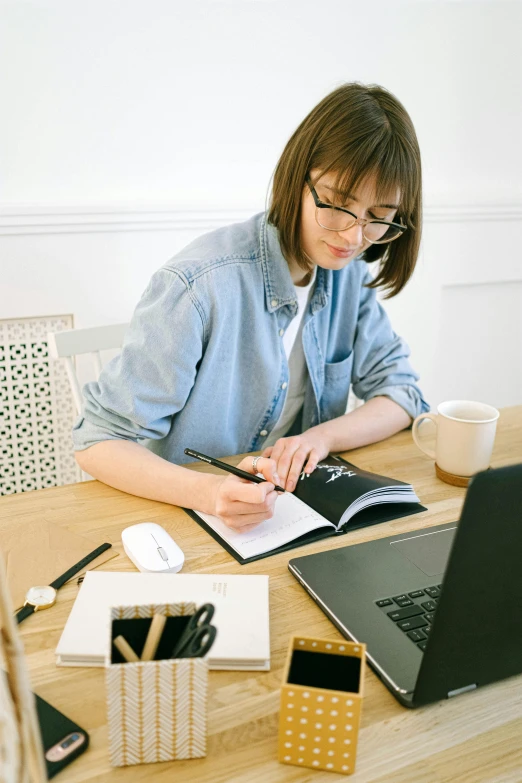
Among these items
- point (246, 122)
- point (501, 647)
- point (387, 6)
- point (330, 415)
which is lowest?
point (330, 415)

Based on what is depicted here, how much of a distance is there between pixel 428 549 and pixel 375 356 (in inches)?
26.1

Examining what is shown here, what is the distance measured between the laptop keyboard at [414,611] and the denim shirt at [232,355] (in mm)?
521

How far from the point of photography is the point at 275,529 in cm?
96

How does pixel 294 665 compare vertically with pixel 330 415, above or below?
above

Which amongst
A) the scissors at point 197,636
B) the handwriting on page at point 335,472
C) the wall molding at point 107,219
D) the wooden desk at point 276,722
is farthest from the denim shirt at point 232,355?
the wall molding at point 107,219

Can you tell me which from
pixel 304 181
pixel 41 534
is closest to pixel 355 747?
pixel 41 534

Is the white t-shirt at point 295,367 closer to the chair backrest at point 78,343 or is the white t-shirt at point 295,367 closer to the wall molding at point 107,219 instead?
the chair backrest at point 78,343

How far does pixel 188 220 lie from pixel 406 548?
1352 mm

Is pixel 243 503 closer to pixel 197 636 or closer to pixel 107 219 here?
pixel 197 636

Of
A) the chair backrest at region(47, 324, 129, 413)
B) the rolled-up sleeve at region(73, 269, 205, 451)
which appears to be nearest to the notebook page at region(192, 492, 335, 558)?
the rolled-up sleeve at region(73, 269, 205, 451)

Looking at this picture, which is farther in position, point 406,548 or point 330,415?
point 330,415

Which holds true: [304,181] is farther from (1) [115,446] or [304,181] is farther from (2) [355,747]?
(2) [355,747]

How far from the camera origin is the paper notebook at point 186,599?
69 cm

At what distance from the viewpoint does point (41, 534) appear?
928mm
